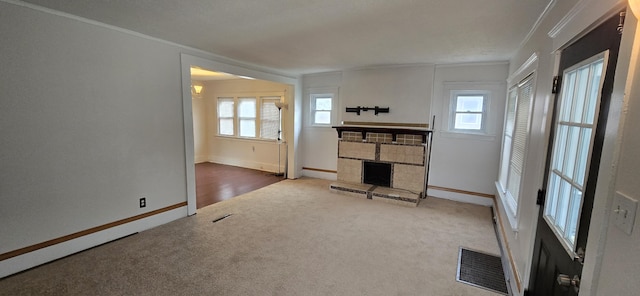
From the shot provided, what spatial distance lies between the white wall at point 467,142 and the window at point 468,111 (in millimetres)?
85

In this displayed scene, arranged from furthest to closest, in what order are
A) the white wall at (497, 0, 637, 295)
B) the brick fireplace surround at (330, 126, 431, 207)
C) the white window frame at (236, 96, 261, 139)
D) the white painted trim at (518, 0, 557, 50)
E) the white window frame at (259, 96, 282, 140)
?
the white window frame at (236, 96, 261, 139), the white window frame at (259, 96, 282, 140), the brick fireplace surround at (330, 126, 431, 207), the white painted trim at (518, 0, 557, 50), the white wall at (497, 0, 637, 295)

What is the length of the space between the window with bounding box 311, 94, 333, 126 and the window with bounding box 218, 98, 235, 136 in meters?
2.60

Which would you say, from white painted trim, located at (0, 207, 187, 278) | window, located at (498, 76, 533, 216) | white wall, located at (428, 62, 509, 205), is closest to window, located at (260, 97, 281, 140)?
white painted trim, located at (0, 207, 187, 278)

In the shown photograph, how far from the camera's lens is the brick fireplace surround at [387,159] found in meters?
4.49

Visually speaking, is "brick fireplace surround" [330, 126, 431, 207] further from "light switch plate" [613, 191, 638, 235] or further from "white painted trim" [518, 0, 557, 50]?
"light switch plate" [613, 191, 638, 235]

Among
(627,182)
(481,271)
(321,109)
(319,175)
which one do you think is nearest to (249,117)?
(321,109)

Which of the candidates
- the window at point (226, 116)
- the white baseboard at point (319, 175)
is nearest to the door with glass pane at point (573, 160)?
the white baseboard at point (319, 175)

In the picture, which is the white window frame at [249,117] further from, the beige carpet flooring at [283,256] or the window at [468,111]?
the window at [468,111]

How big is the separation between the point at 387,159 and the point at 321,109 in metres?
1.87

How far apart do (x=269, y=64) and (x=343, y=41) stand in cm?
184

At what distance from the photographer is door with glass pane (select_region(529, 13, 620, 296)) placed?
107 cm

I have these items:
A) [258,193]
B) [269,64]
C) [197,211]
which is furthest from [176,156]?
[269,64]

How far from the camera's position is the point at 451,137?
14.8 feet

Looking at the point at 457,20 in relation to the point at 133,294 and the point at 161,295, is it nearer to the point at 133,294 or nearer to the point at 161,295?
the point at 161,295
